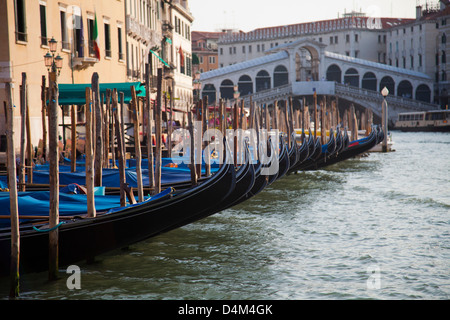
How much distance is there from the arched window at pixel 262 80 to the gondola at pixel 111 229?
1510 inches

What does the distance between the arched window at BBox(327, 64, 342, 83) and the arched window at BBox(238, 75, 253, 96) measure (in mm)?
5123

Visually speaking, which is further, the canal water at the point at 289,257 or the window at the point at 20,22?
the window at the point at 20,22

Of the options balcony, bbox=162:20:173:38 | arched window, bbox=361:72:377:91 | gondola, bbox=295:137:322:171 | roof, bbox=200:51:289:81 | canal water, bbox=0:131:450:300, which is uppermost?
roof, bbox=200:51:289:81

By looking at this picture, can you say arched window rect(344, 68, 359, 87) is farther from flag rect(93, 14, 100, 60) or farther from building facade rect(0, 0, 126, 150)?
flag rect(93, 14, 100, 60)

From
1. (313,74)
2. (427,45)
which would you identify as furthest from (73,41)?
(427,45)

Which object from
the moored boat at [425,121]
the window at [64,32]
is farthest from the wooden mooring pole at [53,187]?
the moored boat at [425,121]

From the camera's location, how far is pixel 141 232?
19.2ft

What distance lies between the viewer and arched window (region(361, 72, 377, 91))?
44.1 meters

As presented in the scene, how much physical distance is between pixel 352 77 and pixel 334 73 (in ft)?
3.90

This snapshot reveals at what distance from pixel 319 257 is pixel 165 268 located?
4.89 ft

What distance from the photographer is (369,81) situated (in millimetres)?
44281

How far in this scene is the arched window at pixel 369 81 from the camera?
44125mm

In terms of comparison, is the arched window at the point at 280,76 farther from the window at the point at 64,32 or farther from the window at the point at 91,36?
the window at the point at 64,32

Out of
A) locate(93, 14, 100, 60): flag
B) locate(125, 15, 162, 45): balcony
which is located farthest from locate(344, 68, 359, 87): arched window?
locate(93, 14, 100, 60): flag
